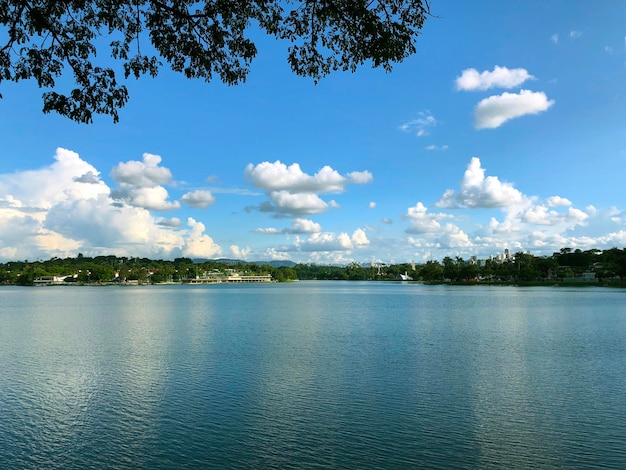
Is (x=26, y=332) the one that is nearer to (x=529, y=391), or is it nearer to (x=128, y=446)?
(x=128, y=446)

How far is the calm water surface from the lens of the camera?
11680 millimetres

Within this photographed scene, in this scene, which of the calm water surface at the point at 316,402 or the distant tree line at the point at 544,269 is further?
the distant tree line at the point at 544,269

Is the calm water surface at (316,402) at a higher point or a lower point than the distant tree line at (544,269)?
lower

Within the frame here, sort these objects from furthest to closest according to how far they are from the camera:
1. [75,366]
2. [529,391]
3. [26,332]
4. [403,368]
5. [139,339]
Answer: [26,332]
[139,339]
[75,366]
[403,368]
[529,391]

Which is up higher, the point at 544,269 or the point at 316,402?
the point at 544,269

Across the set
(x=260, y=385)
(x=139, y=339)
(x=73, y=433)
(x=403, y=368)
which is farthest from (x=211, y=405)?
(x=139, y=339)

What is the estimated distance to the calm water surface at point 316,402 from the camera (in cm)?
1168

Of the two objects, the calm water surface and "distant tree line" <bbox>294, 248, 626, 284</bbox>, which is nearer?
the calm water surface

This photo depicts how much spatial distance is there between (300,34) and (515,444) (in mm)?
10785

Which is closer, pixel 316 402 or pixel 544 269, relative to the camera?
pixel 316 402

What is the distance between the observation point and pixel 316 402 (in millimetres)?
15766

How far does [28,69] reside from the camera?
981cm

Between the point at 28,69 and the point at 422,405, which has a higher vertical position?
the point at 28,69

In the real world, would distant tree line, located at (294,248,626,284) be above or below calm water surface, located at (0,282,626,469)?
above
